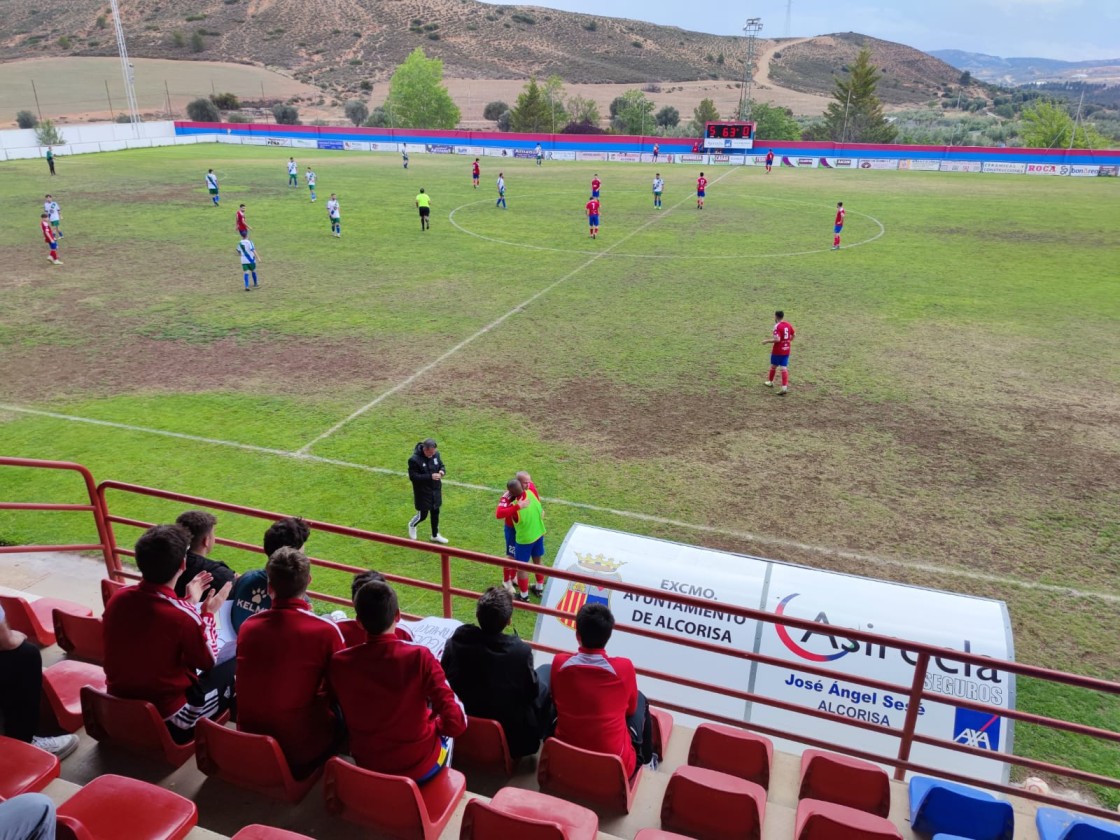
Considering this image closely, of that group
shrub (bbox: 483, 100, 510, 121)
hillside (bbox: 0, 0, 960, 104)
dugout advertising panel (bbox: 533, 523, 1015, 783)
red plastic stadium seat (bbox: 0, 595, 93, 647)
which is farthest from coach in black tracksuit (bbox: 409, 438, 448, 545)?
hillside (bbox: 0, 0, 960, 104)

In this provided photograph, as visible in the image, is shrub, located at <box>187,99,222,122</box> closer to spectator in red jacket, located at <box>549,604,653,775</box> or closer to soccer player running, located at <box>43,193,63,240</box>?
soccer player running, located at <box>43,193,63,240</box>

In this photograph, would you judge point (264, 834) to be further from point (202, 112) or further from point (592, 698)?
point (202, 112)

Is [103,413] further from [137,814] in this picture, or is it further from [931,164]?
[931,164]

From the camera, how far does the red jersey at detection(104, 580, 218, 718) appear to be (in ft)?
14.7

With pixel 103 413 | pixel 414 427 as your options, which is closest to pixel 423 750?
pixel 414 427

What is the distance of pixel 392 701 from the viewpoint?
4117mm

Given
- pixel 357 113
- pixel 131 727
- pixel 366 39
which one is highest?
pixel 366 39

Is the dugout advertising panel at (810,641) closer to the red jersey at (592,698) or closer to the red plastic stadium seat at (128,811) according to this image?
the red jersey at (592,698)

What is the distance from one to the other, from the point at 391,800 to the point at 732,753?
8.06ft

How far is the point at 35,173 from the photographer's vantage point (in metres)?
49.7

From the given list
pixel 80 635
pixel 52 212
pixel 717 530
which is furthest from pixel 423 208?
pixel 80 635

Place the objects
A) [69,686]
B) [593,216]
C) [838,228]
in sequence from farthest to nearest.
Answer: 1. [593,216]
2. [838,228]
3. [69,686]

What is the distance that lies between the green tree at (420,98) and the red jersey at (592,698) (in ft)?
319

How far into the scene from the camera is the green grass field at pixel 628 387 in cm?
1124
